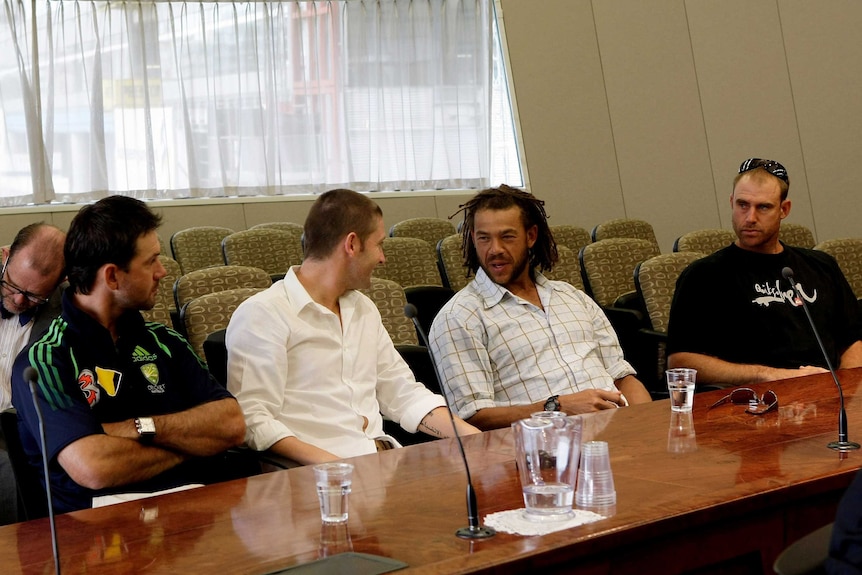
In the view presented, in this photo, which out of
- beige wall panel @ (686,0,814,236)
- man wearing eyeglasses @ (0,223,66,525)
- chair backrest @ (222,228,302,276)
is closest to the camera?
man wearing eyeglasses @ (0,223,66,525)

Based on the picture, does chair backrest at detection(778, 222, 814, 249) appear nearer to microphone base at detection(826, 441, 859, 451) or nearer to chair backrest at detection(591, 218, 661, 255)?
chair backrest at detection(591, 218, 661, 255)

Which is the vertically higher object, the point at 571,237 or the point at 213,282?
the point at 571,237

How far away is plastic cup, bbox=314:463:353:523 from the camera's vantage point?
1.46 meters

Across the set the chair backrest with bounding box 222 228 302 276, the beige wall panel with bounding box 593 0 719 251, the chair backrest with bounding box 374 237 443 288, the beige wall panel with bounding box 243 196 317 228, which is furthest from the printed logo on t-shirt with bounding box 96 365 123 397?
the beige wall panel with bounding box 593 0 719 251

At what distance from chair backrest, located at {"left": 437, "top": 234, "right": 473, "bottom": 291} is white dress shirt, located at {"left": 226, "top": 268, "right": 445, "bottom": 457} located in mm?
1895

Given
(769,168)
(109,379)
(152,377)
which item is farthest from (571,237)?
(109,379)

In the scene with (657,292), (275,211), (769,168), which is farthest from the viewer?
(275,211)

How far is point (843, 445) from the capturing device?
5.94 feet

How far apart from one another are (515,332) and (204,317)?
0.96 meters

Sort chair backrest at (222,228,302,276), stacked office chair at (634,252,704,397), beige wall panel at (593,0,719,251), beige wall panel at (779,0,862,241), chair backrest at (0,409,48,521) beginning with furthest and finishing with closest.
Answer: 1. beige wall panel at (779,0,862,241)
2. beige wall panel at (593,0,719,251)
3. chair backrest at (222,228,302,276)
4. stacked office chair at (634,252,704,397)
5. chair backrest at (0,409,48,521)

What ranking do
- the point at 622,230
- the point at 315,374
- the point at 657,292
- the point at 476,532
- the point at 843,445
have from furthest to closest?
the point at 622,230
the point at 657,292
the point at 315,374
the point at 843,445
the point at 476,532

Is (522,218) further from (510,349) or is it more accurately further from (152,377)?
(152,377)

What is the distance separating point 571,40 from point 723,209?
182 cm

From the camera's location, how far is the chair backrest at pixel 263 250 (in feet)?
16.4
